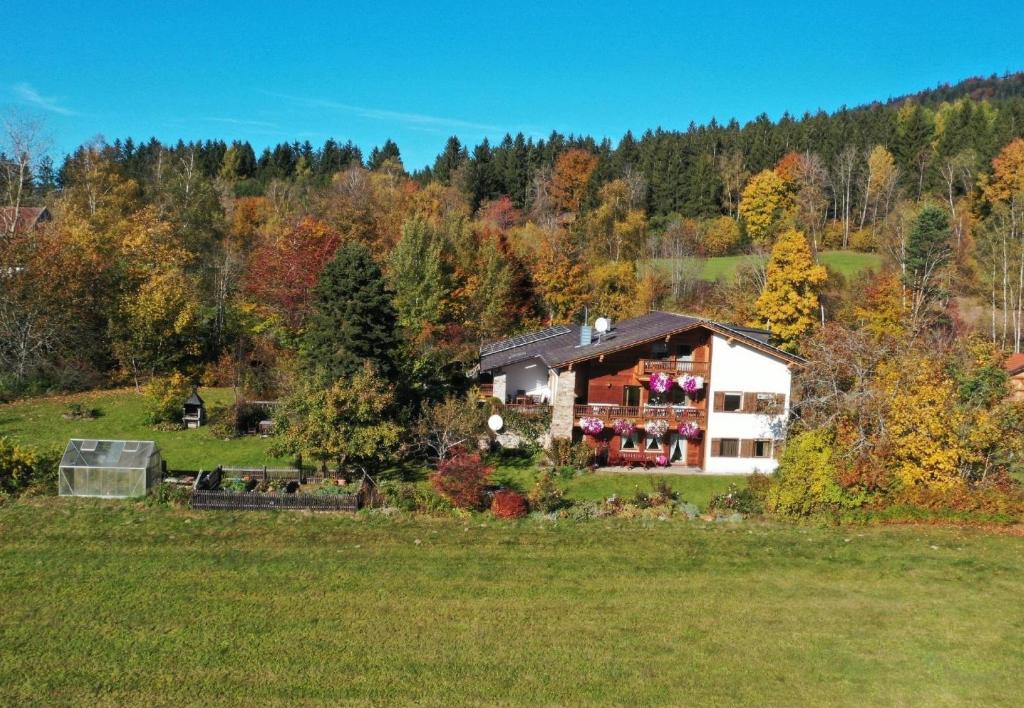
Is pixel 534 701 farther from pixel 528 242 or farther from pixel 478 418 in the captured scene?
pixel 528 242

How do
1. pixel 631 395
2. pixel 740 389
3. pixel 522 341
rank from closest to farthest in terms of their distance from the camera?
pixel 740 389 < pixel 631 395 < pixel 522 341

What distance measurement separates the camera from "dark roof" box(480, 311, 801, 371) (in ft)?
112

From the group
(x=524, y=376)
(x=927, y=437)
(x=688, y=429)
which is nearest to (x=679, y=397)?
(x=688, y=429)

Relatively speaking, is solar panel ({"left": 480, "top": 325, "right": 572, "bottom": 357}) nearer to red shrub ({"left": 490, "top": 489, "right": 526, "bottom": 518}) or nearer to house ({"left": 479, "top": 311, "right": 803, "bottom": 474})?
house ({"left": 479, "top": 311, "right": 803, "bottom": 474})

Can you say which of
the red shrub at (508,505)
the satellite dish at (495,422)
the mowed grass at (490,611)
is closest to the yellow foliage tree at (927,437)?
the mowed grass at (490,611)

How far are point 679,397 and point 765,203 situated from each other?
57359 millimetres

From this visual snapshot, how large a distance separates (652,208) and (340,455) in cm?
7505

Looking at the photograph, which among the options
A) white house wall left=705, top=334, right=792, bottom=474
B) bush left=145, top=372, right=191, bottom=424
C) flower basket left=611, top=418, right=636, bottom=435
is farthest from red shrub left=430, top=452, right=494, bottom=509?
bush left=145, top=372, right=191, bottom=424

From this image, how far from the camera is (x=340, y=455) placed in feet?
96.1

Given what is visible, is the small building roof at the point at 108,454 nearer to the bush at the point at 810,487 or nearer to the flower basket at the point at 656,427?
the flower basket at the point at 656,427

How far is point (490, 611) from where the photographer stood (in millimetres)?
18297

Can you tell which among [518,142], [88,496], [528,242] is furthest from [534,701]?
[518,142]

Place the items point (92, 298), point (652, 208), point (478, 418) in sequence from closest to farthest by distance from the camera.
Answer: point (478, 418), point (92, 298), point (652, 208)

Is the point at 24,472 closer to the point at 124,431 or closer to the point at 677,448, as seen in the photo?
the point at 124,431
